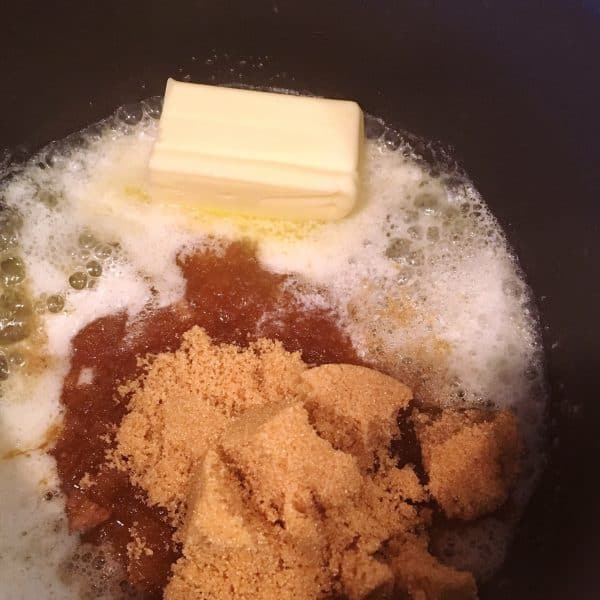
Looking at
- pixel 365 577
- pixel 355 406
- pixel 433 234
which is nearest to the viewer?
pixel 365 577

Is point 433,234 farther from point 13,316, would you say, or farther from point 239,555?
point 13,316

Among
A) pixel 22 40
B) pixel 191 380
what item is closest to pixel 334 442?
pixel 191 380

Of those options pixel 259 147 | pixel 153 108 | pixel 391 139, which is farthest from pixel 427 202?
pixel 153 108

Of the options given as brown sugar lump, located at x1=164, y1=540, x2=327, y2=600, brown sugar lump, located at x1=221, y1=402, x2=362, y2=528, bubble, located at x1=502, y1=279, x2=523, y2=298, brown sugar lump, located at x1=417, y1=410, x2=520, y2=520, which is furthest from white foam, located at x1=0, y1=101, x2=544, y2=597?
brown sugar lump, located at x1=164, y1=540, x2=327, y2=600

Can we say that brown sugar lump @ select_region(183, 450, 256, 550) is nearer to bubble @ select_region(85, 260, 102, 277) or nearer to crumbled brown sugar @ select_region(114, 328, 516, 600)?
crumbled brown sugar @ select_region(114, 328, 516, 600)

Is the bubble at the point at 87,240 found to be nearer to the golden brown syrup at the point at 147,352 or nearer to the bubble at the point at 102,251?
the bubble at the point at 102,251

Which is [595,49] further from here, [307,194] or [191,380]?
[191,380]
